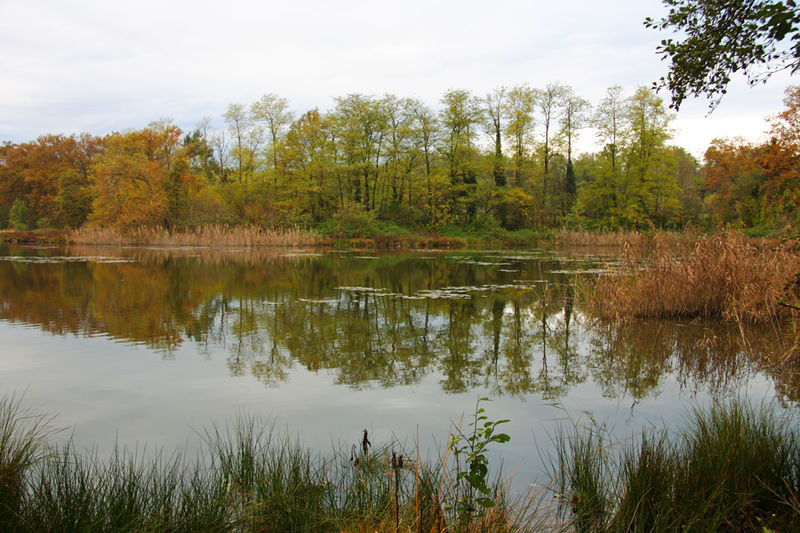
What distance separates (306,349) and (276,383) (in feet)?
5.22

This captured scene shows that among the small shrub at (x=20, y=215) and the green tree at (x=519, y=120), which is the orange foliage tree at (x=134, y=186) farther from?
the green tree at (x=519, y=120)

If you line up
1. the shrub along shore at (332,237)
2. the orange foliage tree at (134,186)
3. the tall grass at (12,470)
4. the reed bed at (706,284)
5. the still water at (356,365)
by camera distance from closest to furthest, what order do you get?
the tall grass at (12,470)
the still water at (356,365)
the reed bed at (706,284)
the shrub along shore at (332,237)
the orange foliage tree at (134,186)

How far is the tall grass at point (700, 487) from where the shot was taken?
106 inches

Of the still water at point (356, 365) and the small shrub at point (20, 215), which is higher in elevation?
the small shrub at point (20, 215)

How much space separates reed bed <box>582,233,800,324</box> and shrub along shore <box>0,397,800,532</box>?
19.5 ft

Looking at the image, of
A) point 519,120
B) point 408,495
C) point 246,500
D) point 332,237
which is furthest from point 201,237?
point 408,495

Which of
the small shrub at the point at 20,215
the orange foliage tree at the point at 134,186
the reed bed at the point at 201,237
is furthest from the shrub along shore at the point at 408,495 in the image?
the small shrub at the point at 20,215

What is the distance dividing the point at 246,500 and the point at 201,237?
35.2 meters

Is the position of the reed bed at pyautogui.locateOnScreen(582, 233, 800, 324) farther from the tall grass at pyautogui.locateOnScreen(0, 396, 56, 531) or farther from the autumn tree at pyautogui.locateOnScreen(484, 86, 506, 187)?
the autumn tree at pyautogui.locateOnScreen(484, 86, 506, 187)

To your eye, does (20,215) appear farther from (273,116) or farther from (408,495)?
(408,495)

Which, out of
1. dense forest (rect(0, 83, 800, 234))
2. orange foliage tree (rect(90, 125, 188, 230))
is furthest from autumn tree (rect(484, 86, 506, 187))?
orange foliage tree (rect(90, 125, 188, 230))

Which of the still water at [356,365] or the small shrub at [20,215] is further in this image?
the small shrub at [20,215]

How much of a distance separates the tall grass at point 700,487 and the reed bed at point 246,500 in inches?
14.4

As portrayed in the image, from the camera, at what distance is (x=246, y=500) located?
2.93 meters
